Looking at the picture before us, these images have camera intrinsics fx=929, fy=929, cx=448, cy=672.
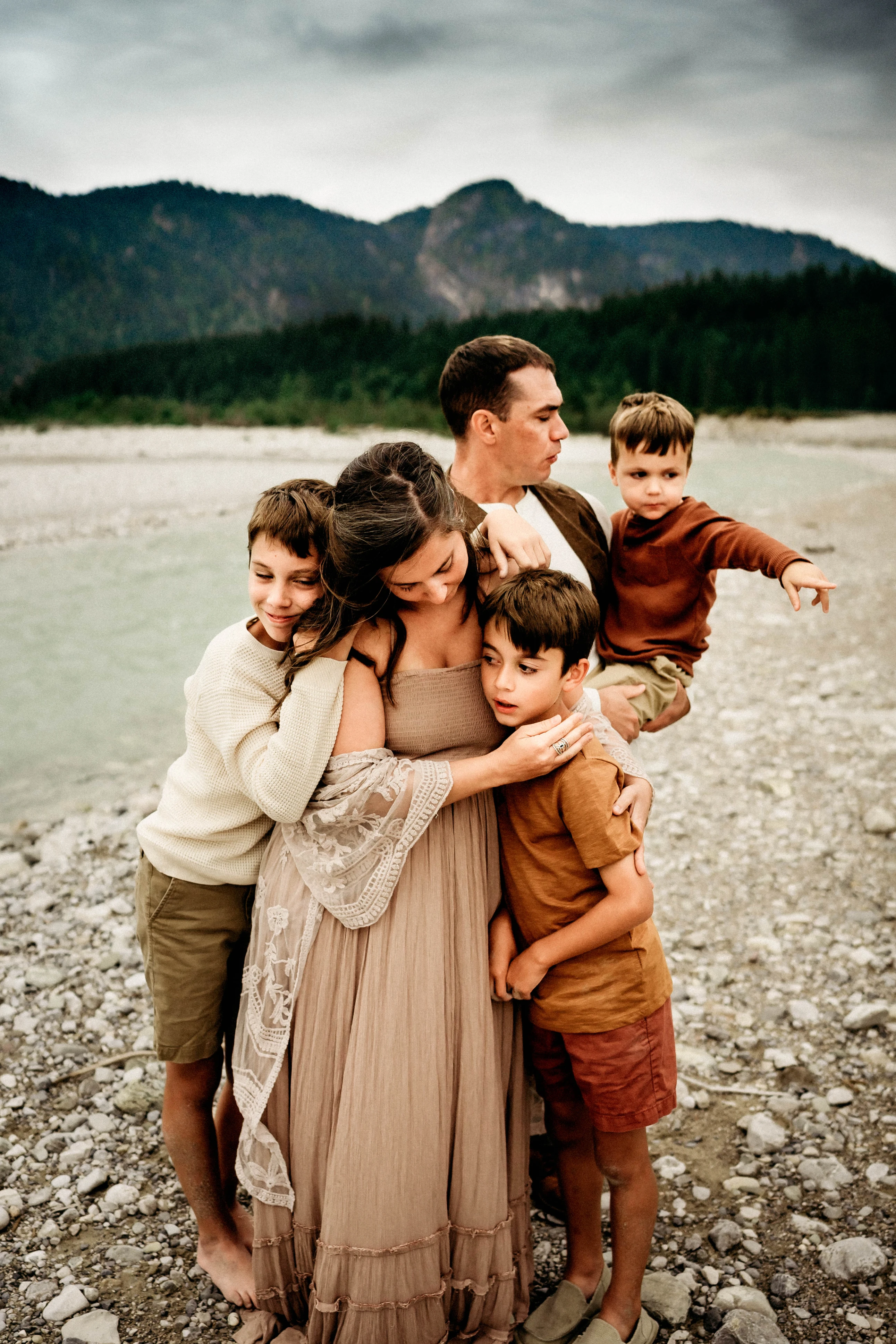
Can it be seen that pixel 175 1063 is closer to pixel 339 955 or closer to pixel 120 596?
pixel 339 955

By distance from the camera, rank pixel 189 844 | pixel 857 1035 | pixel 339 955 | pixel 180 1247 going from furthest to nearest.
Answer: pixel 857 1035 → pixel 180 1247 → pixel 189 844 → pixel 339 955

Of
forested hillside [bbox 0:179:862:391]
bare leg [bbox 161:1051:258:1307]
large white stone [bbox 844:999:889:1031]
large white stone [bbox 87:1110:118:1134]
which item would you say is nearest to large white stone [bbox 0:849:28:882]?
large white stone [bbox 87:1110:118:1134]

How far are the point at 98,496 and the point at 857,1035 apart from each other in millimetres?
18861

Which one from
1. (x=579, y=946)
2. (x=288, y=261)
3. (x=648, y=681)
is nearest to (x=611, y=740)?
(x=579, y=946)

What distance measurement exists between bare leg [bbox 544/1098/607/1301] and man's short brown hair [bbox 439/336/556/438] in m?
2.26

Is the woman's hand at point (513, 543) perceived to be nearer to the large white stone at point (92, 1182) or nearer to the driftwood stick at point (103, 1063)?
the large white stone at point (92, 1182)

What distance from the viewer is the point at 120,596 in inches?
490

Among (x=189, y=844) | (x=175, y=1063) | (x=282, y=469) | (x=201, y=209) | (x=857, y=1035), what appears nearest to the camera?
(x=189, y=844)

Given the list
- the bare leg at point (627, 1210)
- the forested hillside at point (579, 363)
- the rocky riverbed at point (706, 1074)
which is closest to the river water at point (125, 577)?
the rocky riverbed at point (706, 1074)

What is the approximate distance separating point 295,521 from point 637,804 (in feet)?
3.62

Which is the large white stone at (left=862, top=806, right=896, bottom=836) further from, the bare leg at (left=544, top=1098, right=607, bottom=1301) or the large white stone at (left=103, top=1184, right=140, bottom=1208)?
the large white stone at (left=103, top=1184, right=140, bottom=1208)

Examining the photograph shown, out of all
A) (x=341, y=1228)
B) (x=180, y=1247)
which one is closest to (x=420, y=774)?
(x=341, y=1228)

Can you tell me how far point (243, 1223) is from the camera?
2930mm

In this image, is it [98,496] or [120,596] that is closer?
[120,596]
